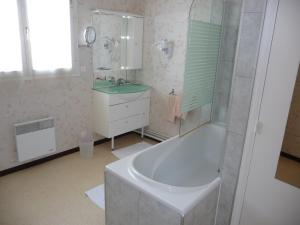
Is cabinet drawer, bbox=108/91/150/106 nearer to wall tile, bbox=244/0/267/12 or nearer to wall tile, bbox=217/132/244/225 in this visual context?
wall tile, bbox=217/132/244/225

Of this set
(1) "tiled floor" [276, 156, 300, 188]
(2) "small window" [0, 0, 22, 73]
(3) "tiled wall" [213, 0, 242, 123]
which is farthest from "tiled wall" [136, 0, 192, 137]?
(1) "tiled floor" [276, 156, 300, 188]

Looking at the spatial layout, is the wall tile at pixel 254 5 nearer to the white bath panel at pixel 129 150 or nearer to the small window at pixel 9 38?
the small window at pixel 9 38

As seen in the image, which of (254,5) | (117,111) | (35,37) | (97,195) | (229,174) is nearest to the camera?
(254,5)

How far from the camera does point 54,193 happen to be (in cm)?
244

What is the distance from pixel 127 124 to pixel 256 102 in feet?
7.55

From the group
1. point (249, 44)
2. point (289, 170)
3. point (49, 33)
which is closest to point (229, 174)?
point (289, 170)

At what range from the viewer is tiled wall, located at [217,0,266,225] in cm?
135

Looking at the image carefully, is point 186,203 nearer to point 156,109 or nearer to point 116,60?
point 156,109

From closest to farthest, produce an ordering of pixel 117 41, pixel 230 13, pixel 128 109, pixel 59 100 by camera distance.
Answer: pixel 230 13 < pixel 59 100 < pixel 128 109 < pixel 117 41

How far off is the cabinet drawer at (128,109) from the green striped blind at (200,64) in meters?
1.39

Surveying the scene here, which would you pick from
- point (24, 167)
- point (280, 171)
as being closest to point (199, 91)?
point (280, 171)

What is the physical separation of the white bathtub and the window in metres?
1.64

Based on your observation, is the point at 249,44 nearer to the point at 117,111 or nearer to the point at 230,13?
the point at 230,13

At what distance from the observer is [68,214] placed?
7.07 feet
